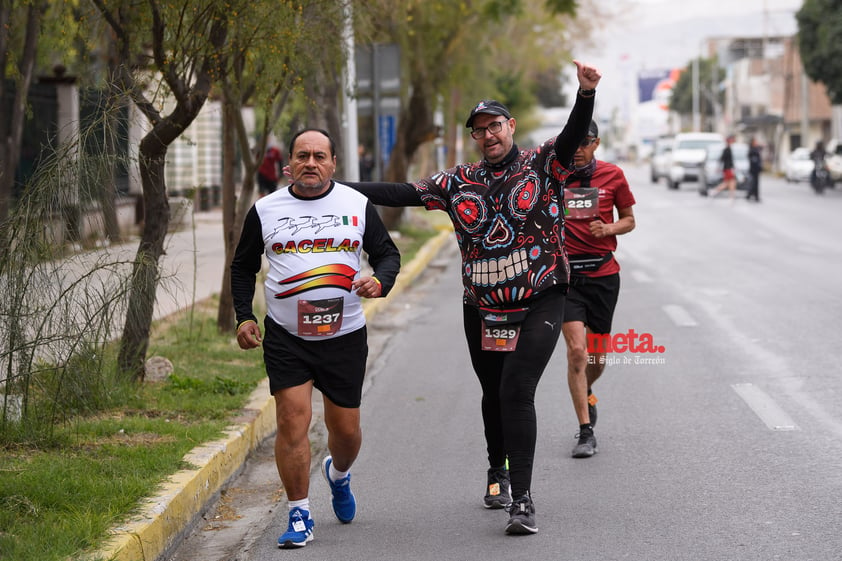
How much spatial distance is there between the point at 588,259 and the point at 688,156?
3945cm

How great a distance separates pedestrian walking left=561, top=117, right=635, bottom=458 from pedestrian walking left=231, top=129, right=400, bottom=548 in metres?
1.79

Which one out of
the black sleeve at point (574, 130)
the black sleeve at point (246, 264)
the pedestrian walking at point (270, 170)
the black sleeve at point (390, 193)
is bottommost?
the pedestrian walking at point (270, 170)

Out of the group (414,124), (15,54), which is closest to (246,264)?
(15,54)

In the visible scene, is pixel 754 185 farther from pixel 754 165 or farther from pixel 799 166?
pixel 799 166

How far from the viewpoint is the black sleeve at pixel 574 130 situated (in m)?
5.49

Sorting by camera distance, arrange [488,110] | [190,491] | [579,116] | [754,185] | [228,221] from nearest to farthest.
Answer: [579,116], [488,110], [190,491], [228,221], [754,185]

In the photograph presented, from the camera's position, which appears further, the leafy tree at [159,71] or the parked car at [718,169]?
the parked car at [718,169]

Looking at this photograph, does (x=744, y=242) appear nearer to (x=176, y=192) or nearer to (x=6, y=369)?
A: (x=176, y=192)

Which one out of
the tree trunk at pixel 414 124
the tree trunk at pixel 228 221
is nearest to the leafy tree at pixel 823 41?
the tree trunk at pixel 414 124

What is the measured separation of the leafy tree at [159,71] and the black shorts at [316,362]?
2.37m

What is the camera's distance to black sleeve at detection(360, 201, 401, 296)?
5.77m

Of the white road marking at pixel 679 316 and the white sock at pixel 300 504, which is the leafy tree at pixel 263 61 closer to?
the white sock at pixel 300 504

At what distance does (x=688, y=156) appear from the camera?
45656 millimetres

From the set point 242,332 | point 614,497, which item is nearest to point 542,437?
point 614,497
